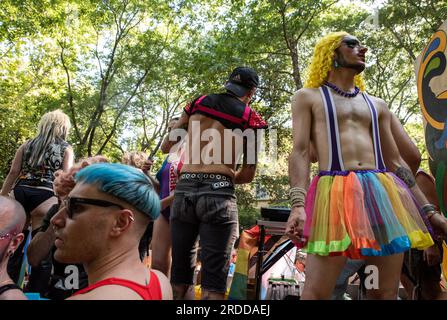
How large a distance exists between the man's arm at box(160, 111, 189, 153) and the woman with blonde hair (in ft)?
4.54

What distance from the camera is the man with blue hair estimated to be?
1.61m

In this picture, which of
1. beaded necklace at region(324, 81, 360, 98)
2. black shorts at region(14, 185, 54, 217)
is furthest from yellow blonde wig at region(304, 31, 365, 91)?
black shorts at region(14, 185, 54, 217)

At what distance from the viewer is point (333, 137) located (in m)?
2.61

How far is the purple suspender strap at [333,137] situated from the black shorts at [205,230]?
82 cm

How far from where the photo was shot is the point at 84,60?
60.9 feet

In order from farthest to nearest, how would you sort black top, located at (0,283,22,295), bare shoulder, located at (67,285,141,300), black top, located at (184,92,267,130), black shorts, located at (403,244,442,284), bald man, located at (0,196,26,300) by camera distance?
black shorts, located at (403,244,442,284) → black top, located at (184,92,267,130) → bald man, located at (0,196,26,300) → black top, located at (0,283,22,295) → bare shoulder, located at (67,285,141,300)

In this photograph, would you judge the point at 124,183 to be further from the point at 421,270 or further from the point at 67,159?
the point at 67,159

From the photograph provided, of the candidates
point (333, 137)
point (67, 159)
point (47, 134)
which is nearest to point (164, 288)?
point (333, 137)

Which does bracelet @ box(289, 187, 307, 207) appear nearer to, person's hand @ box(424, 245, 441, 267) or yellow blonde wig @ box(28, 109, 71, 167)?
person's hand @ box(424, 245, 441, 267)

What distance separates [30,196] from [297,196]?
117 inches

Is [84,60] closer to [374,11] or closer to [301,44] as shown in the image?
[301,44]

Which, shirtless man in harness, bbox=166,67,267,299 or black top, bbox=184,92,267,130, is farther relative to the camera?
black top, bbox=184,92,267,130

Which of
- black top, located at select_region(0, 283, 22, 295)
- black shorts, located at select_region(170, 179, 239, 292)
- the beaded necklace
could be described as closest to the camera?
black top, located at select_region(0, 283, 22, 295)
